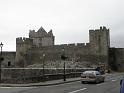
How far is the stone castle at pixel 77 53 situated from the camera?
71.6m

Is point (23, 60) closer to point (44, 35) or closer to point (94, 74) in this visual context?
point (44, 35)

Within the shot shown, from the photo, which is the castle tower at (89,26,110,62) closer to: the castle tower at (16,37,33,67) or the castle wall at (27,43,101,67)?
the castle wall at (27,43,101,67)

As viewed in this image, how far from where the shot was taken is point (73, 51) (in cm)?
7619

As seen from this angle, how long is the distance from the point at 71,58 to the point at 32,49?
36.2 ft

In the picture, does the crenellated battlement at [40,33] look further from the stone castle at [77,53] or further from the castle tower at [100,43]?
the castle tower at [100,43]

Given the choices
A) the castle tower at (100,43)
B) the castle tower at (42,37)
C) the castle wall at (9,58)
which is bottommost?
the castle wall at (9,58)

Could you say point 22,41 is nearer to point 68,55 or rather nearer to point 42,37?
point 68,55

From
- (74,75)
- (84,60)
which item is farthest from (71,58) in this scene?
(74,75)

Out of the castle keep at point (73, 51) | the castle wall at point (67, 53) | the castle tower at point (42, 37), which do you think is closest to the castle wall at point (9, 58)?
the castle keep at point (73, 51)

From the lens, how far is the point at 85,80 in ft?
96.9

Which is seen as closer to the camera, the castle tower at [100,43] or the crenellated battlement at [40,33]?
the castle tower at [100,43]

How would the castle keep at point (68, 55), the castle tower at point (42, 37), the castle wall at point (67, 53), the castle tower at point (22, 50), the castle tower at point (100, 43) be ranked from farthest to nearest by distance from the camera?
the castle tower at point (42, 37)
the castle tower at point (22, 50)
the castle wall at point (67, 53)
the castle tower at point (100, 43)
the castle keep at point (68, 55)

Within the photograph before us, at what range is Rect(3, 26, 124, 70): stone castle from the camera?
7156cm

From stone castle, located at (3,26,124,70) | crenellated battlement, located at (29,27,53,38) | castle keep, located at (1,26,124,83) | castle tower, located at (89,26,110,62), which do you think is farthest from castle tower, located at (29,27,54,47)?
castle tower, located at (89,26,110,62)
